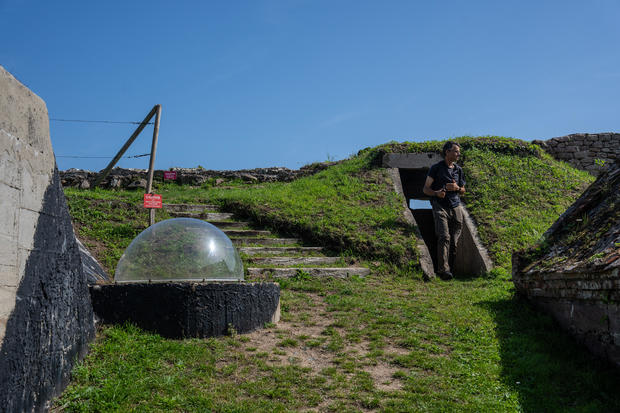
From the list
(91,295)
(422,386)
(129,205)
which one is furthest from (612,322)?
(129,205)

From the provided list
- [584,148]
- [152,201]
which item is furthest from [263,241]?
[584,148]

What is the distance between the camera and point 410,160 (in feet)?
44.7

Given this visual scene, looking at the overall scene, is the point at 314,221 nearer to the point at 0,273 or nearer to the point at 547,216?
the point at 547,216

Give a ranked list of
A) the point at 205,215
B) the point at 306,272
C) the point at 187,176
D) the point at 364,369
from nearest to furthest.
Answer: the point at 364,369 < the point at 306,272 < the point at 205,215 < the point at 187,176

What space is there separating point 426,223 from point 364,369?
8.36 meters

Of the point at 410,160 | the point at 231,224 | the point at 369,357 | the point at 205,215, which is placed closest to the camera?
the point at 369,357

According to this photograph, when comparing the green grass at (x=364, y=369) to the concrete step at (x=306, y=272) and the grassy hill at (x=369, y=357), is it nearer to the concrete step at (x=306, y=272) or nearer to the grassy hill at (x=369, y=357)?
the grassy hill at (x=369, y=357)

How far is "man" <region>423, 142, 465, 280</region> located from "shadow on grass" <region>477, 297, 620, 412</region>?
3.59 metres

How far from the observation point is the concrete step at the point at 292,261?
344 inches

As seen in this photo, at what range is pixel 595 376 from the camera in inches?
164

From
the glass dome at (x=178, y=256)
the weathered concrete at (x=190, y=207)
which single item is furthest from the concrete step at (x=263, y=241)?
the glass dome at (x=178, y=256)

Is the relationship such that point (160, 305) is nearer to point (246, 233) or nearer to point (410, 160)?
point (246, 233)

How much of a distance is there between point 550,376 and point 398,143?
1048 centimetres

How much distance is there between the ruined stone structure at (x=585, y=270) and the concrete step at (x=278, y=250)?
408cm
